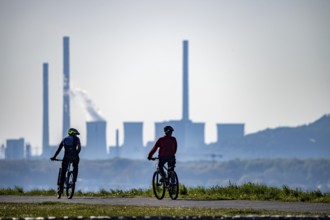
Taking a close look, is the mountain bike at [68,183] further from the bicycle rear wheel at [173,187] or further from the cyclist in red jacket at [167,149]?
the bicycle rear wheel at [173,187]

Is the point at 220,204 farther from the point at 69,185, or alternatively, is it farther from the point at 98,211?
the point at 69,185

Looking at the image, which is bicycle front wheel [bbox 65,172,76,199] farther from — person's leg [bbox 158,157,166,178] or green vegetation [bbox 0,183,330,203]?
person's leg [bbox 158,157,166,178]

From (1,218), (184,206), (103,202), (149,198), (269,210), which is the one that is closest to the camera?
(1,218)

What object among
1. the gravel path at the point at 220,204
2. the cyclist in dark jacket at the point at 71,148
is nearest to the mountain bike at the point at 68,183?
the cyclist in dark jacket at the point at 71,148

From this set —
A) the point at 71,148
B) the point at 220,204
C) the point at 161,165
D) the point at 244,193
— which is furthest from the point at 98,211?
the point at 244,193

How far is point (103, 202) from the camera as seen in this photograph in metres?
31.7

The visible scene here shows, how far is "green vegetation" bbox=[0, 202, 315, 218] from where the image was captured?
2495cm

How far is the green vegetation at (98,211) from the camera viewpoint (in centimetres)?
2495

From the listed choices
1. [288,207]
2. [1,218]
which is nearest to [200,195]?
[288,207]

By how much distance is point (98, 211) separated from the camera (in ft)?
86.4

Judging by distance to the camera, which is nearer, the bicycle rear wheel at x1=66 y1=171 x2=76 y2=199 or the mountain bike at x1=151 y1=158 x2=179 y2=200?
the mountain bike at x1=151 y1=158 x2=179 y2=200

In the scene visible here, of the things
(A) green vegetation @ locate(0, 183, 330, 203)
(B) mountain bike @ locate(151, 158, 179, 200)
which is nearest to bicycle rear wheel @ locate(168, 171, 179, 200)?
(B) mountain bike @ locate(151, 158, 179, 200)

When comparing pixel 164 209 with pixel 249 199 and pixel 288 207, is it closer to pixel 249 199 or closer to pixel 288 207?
pixel 288 207

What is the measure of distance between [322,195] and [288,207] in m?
4.68
